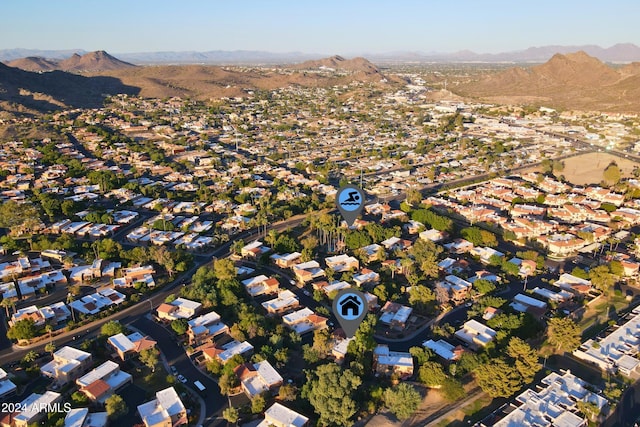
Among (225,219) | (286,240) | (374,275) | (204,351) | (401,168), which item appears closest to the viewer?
(204,351)

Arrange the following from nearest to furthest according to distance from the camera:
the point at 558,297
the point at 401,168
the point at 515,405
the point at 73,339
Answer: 1. the point at 515,405
2. the point at 73,339
3. the point at 558,297
4. the point at 401,168

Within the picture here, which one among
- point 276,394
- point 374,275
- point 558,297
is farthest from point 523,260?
point 276,394

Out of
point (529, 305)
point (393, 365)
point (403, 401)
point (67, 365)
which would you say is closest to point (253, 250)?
point (67, 365)

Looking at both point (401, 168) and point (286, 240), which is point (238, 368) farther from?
point (401, 168)

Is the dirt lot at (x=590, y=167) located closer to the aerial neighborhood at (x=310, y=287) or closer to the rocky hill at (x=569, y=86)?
the aerial neighborhood at (x=310, y=287)

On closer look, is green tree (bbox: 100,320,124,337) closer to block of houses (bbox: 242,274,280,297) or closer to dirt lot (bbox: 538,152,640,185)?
block of houses (bbox: 242,274,280,297)

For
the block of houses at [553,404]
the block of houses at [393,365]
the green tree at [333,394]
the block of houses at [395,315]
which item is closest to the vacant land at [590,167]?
the block of houses at [395,315]

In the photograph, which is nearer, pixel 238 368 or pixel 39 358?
pixel 238 368

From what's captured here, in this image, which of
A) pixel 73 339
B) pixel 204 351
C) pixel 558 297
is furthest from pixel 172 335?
pixel 558 297
